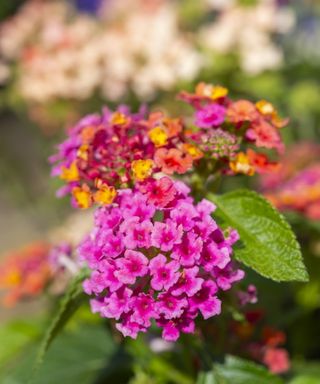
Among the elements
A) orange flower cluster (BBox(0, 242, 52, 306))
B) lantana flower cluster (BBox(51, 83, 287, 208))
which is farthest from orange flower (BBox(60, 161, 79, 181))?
orange flower cluster (BBox(0, 242, 52, 306))

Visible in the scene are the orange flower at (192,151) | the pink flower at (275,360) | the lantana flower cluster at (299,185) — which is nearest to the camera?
the orange flower at (192,151)

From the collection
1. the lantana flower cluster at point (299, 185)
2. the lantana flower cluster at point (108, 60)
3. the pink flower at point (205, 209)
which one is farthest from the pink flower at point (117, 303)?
the lantana flower cluster at point (108, 60)

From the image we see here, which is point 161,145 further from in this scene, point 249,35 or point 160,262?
point 249,35

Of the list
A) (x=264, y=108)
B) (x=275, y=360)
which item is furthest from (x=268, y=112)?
(x=275, y=360)

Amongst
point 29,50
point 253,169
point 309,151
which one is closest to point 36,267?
point 253,169

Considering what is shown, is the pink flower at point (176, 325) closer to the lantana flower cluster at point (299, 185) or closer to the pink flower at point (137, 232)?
the pink flower at point (137, 232)

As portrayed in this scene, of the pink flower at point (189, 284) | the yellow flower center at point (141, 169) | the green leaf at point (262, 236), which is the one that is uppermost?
the yellow flower center at point (141, 169)
